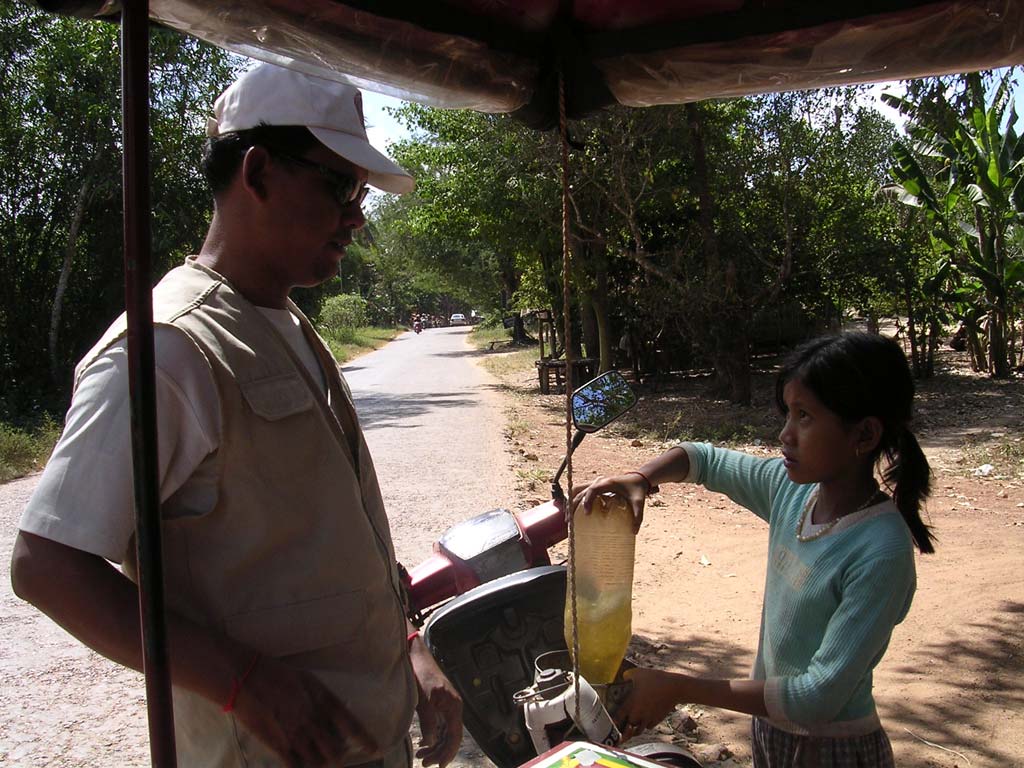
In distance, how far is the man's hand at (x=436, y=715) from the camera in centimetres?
194

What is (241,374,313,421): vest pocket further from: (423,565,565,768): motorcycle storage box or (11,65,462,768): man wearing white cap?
(423,565,565,768): motorcycle storage box

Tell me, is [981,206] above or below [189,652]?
above

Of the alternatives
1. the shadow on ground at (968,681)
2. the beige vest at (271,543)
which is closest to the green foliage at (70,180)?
the shadow on ground at (968,681)

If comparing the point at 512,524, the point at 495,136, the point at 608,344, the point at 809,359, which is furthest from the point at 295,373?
the point at 608,344

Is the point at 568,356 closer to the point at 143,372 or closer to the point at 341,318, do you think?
the point at 143,372

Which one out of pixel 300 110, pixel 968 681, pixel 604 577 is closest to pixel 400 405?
pixel 968 681

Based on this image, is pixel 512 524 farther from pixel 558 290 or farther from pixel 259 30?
pixel 558 290

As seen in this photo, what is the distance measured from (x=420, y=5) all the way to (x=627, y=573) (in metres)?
1.30

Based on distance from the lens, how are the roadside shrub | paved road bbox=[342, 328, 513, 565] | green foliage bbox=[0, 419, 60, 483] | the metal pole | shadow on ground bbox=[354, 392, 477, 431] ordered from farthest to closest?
the roadside shrub → shadow on ground bbox=[354, 392, 477, 431] → green foliage bbox=[0, 419, 60, 483] → paved road bbox=[342, 328, 513, 565] → the metal pole

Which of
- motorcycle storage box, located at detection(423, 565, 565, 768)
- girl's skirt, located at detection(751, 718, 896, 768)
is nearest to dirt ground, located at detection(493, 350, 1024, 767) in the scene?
motorcycle storage box, located at detection(423, 565, 565, 768)

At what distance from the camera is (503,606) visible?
2.92 metres

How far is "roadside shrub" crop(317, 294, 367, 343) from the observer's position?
39.9 metres

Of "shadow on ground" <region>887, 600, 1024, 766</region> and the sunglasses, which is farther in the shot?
"shadow on ground" <region>887, 600, 1024, 766</region>

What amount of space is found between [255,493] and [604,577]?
960mm
